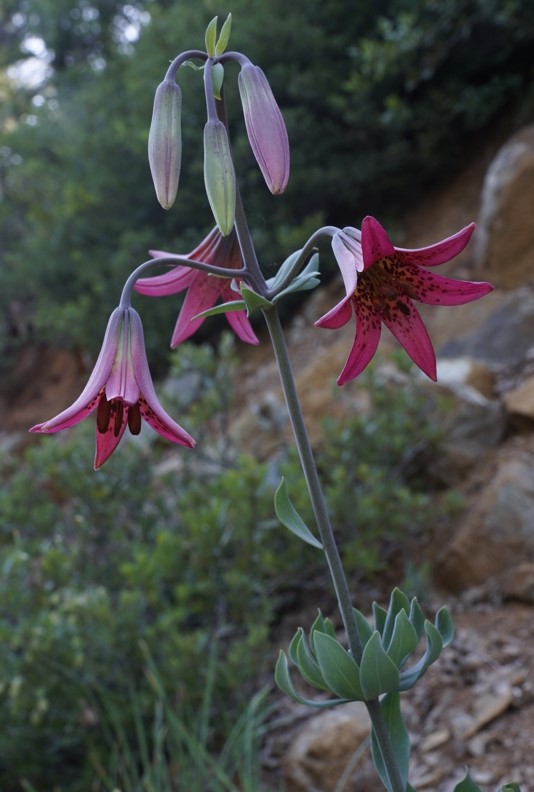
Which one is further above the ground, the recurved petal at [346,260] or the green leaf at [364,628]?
the recurved petal at [346,260]

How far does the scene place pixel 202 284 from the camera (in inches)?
46.8

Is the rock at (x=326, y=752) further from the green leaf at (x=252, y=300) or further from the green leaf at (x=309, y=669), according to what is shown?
the green leaf at (x=252, y=300)

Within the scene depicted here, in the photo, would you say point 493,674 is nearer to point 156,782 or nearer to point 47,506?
point 156,782

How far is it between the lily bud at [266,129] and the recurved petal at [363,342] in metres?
0.19

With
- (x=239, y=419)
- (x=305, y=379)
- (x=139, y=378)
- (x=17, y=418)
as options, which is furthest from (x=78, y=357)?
(x=139, y=378)

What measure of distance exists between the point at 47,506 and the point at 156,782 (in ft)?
4.06

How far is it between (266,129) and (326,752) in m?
1.66

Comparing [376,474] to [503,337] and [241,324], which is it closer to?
[503,337]

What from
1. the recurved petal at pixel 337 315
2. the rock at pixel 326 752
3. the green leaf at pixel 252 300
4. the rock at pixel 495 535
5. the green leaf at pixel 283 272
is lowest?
the rock at pixel 326 752

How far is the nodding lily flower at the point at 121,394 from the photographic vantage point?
0.95m

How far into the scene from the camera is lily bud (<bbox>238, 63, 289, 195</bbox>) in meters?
0.98

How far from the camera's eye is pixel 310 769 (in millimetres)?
2043

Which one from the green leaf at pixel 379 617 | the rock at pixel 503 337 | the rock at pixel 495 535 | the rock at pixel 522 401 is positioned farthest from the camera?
the rock at pixel 503 337

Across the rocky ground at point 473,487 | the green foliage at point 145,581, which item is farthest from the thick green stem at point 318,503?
the green foliage at point 145,581
